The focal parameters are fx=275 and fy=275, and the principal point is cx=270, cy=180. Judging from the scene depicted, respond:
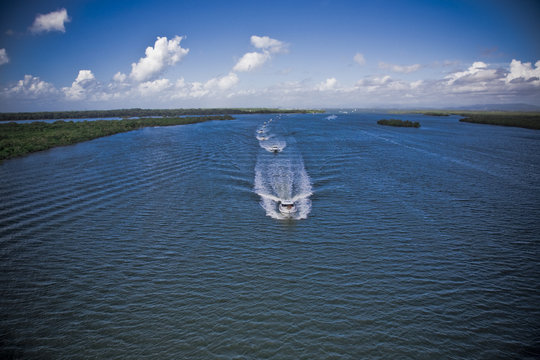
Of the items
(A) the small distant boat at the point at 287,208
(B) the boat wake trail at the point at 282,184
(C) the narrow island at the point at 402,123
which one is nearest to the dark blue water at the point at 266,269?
(B) the boat wake trail at the point at 282,184

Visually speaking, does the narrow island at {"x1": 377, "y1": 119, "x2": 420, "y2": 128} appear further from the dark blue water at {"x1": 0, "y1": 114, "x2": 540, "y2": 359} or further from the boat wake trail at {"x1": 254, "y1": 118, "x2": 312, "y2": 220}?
the dark blue water at {"x1": 0, "y1": 114, "x2": 540, "y2": 359}

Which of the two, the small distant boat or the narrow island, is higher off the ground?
the narrow island

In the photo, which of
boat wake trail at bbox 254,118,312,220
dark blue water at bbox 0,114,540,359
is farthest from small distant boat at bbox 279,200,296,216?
dark blue water at bbox 0,114,540,359

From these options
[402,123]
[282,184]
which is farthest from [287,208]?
[402,123]

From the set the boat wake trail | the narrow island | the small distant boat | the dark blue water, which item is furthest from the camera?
the narrow island

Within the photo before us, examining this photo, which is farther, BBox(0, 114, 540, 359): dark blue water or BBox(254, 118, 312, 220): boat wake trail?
BBox(254, 118, 312, 220): boat wake trail

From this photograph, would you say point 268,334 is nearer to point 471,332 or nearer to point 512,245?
point 471,332
